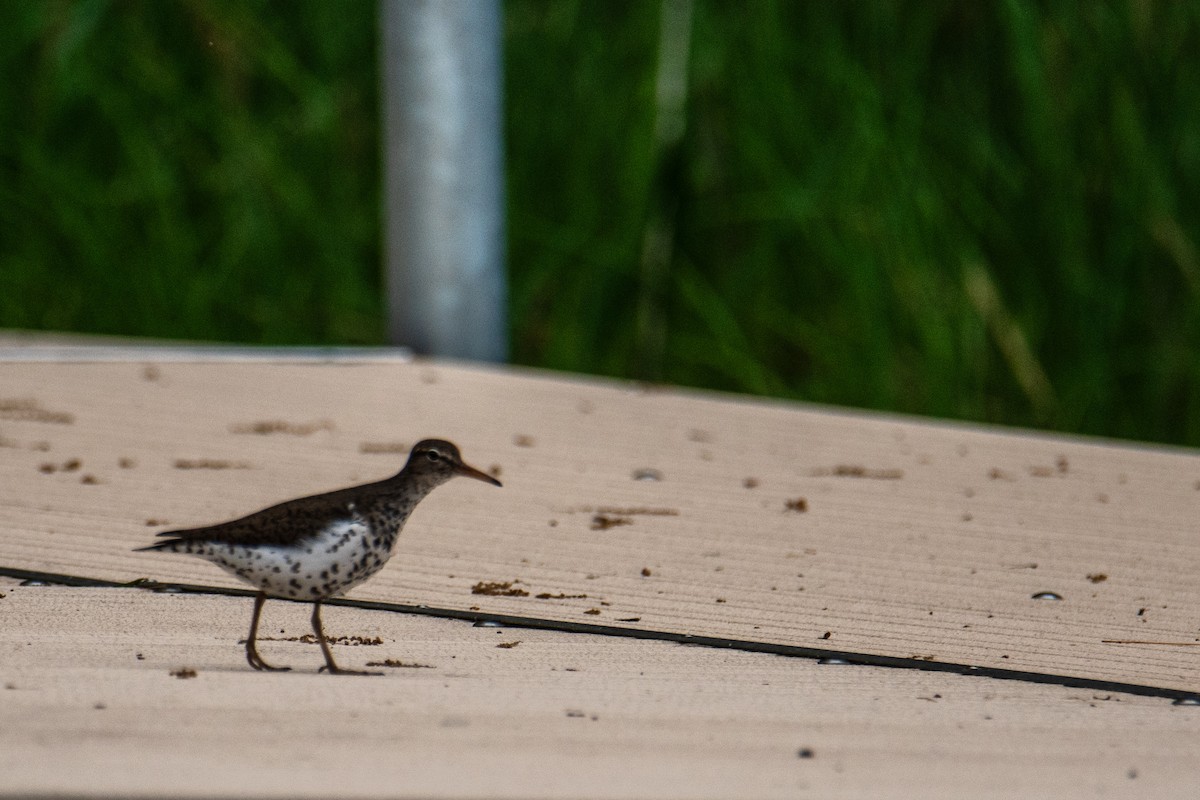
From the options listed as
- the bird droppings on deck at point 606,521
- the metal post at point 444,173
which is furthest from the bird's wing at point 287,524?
the metal post at point 444,173

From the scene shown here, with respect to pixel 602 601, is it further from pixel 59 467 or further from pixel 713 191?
pixel 713 191

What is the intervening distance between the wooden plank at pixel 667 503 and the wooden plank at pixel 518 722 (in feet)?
0.92

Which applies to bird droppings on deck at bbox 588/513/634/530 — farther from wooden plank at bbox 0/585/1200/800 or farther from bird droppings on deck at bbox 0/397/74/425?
bird droppings on deck at bbox 0/397/74/425

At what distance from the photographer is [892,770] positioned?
238 centimetres

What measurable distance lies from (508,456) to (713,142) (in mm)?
2437

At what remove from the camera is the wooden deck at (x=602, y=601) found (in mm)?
2373

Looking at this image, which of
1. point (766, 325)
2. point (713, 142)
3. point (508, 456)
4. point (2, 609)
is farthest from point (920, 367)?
point (2, 609)

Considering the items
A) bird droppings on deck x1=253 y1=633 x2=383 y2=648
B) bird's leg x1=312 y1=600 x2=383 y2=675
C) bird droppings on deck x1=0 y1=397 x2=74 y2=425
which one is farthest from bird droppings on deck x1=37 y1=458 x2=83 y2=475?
bird's leg x1=312 y1=600 x2=383 y2=675

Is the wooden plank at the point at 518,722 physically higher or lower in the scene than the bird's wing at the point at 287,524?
lower

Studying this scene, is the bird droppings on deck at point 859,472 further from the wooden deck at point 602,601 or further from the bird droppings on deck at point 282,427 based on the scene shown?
the bird droppings on deck at point 282,427

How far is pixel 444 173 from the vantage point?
250 inches

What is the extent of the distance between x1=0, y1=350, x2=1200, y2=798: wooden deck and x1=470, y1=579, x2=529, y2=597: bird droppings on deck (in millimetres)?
29

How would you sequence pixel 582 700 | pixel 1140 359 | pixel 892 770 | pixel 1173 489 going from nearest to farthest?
pixel 892 770
pixel 582 700
pixel 1173 489
pixel 1140 359

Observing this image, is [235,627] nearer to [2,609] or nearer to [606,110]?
[2,609]
